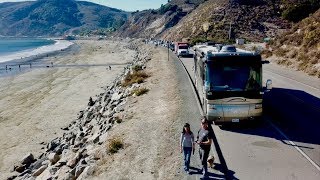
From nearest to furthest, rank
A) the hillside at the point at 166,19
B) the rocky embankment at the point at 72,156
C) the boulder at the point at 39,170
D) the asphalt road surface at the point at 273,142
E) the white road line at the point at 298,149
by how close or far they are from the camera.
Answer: the asphalt road surface at the point at 273,142
the white road line at the point at 298,149
the rocky embankment at the point at 72,156
the boulder at the point at 39,170
the hillside at the point at 166,19

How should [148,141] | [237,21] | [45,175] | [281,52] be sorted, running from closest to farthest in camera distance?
[148,141] < [45,175] < [281,52] < [237,21]

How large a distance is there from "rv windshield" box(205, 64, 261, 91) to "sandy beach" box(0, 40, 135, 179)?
41.8ft

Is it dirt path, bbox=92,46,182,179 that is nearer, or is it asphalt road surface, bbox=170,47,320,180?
asphalt road surface, bbox=170,47,320,180

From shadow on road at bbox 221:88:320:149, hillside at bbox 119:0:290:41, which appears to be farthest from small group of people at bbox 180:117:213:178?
hillside at bbox 119:0:290:41

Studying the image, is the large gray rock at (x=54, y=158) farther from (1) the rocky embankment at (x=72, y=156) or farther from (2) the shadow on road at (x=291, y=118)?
(2) the shadow on road at (x=291, y=118)

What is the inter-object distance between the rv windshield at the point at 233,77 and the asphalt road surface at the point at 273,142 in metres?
2.11

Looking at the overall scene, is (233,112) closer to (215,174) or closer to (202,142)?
(215,174)

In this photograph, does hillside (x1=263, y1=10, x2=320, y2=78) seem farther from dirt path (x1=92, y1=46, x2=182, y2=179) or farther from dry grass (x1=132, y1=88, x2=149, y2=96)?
dirt path (x1=92, y1=46, x2=182, y2=179)

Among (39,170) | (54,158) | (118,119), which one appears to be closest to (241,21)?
(118,119)

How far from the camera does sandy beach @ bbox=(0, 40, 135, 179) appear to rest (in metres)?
26.8

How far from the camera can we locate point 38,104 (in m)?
40.5

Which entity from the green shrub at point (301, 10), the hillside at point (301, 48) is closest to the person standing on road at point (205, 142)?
the hillside at point (301, 48)

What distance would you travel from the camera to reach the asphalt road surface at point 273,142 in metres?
12.9

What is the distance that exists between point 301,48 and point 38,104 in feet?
95.0
